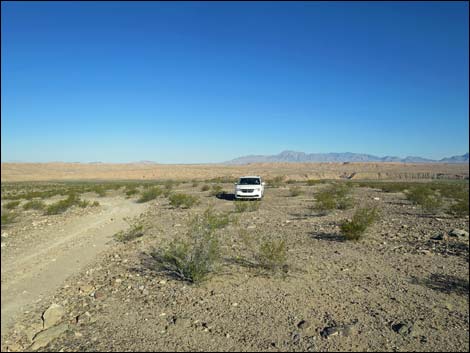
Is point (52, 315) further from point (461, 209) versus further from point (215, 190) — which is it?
point (215, 190)

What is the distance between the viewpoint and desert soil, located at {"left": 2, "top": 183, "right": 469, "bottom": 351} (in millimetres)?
5172

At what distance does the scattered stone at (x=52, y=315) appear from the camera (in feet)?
18.9

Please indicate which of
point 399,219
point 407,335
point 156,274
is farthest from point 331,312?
point 399,219

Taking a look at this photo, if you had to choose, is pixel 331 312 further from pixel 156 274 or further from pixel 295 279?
pixel 156 274

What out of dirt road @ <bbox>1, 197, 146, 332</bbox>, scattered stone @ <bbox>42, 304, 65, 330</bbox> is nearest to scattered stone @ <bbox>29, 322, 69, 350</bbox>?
scattered stone @ <bbox>42, 304, 65, 330</bbox>

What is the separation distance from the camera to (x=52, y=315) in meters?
5.96

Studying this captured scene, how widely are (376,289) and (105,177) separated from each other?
52.7m

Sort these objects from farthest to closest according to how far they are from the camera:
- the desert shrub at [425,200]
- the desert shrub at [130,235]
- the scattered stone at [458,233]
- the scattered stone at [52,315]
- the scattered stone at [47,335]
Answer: the desert shrub at [425,200] < the desert shrub at [130,235] < the scattered stone at [458,233] < the scattered stone at [52,315] < the scattered stone at [47,335]

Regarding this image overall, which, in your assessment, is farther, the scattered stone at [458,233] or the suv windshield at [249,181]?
the suv windshield at [249,181]

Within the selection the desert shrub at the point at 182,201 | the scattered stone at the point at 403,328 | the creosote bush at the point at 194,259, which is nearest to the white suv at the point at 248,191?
the desert shrub at the point at 182,201

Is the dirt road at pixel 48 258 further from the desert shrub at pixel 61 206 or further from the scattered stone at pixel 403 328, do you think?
the scattered stone at pixel 403 328

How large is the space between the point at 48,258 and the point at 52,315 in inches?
183

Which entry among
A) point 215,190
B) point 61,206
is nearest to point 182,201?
point 61,206

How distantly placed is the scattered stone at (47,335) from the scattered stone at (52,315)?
6.7 inches
